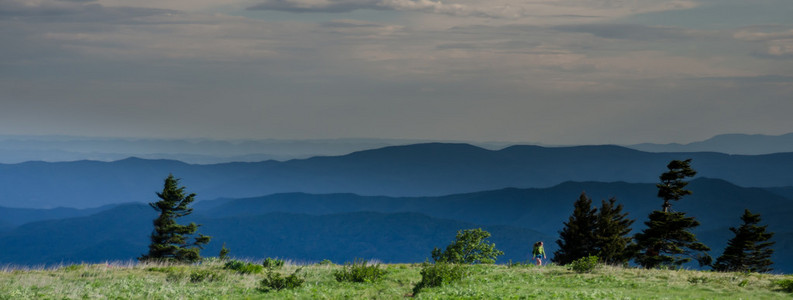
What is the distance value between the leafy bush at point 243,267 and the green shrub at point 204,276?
3.89 meters

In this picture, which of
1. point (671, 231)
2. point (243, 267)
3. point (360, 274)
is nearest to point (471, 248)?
point (671, 231)

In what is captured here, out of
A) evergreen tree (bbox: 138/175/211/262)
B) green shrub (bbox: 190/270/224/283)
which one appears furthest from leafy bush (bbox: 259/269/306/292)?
evergreen tree (bbox: 138/175/211/262)

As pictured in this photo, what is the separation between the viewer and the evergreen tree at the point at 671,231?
201ft

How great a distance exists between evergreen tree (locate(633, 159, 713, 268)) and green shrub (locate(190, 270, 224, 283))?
44310 mm

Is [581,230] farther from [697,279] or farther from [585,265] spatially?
[697,279]

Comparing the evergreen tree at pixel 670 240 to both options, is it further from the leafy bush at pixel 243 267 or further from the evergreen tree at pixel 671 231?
the leafy bush at pixel 243 267

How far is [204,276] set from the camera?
34531mm

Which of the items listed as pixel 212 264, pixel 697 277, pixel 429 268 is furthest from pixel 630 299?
pixel 212 264

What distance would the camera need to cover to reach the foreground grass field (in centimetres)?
2769

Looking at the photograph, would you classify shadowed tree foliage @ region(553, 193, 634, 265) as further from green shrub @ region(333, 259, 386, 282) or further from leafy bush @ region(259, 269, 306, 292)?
leafy bush @ region(259, 269, 306, 292)

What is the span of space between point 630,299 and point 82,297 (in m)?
23.0

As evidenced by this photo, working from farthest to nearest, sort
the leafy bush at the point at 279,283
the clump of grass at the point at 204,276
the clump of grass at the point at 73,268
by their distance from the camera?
the clump of grass at the point at 73,268 → the clump of grass at the point at 204,276 → the leafy bush at the point at 279,283

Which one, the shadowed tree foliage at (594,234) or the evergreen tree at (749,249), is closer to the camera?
the shadowed tree foliage at (594,234)

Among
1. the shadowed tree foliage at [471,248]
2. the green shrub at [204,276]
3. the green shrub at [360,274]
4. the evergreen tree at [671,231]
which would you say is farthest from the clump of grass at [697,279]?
the shadowed tree foliage at [471,248]
